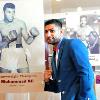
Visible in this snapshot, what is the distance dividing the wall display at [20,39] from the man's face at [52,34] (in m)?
0.10

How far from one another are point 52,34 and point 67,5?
0.62m

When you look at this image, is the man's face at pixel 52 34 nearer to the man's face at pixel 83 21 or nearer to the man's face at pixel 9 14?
the man's face at pixel 9 14

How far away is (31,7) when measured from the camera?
2.04 meters

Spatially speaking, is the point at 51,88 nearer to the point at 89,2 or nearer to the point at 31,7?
the point at 31,7

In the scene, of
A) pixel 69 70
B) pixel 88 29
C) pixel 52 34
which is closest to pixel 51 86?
pixel 69 70

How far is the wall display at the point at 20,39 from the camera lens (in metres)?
2.05

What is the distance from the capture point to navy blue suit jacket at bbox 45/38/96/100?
1691mm

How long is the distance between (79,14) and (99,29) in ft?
0.87

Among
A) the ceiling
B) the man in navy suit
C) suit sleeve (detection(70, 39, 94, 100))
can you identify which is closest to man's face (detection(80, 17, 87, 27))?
the ceiling

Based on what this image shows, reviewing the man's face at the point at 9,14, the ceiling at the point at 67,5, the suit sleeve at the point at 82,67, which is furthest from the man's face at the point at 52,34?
the ceiling at the point at 67,5

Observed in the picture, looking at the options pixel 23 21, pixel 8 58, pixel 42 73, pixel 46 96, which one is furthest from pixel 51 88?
pixel 23 21

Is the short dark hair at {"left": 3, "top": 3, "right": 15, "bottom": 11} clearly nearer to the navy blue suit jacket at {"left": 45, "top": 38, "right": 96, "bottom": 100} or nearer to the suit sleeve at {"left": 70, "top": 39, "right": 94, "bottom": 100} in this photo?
the navy blue suit jacket at {"left": 45, "top": 38, "right": 96, "bottom": 100}

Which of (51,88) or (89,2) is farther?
(89,2)

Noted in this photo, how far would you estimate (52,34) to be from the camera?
194 cm
